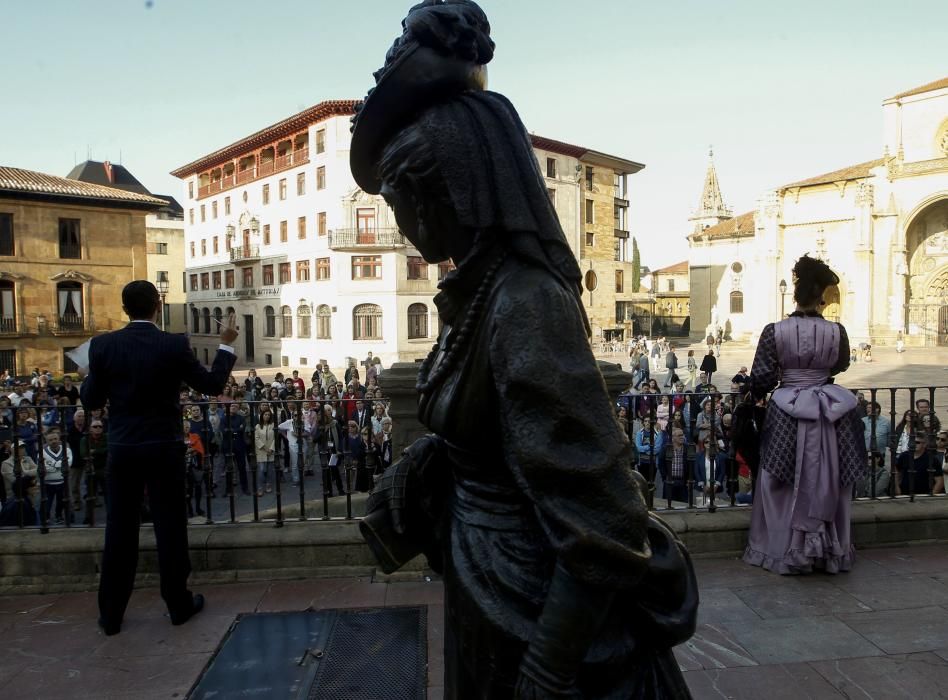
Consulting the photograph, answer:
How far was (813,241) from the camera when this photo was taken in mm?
48094

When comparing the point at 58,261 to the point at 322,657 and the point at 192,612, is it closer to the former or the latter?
the point at 192,612

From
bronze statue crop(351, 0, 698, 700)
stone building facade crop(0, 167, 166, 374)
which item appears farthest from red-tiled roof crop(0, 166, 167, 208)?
bronze statue crop(351, 0, 698, 700)

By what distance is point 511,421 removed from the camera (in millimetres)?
1249

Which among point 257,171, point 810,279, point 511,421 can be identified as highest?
point 257,171

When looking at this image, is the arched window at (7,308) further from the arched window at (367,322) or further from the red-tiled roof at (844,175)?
the red-tiled roof at (844,175)

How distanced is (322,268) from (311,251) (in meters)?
1.59

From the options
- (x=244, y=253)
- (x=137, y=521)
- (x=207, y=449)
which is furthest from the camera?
(x=244, y=253)

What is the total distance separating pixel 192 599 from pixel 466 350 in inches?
138

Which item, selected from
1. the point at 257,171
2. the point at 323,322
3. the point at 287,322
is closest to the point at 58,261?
the point at 323,322

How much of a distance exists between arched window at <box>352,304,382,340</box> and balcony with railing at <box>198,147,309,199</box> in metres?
10.4

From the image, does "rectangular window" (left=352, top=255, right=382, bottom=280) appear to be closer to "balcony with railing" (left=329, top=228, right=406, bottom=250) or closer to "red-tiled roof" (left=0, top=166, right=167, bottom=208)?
"balcony with railing" (left=329, top=228, right=406, bottom=250)

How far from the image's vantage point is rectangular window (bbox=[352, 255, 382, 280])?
39844 mm

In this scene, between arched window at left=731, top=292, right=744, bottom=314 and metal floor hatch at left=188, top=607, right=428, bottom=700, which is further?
arched window at left=731, top=292, right=744, bottom=314

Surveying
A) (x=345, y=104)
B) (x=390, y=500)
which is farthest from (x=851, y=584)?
(x=345, y=104)
